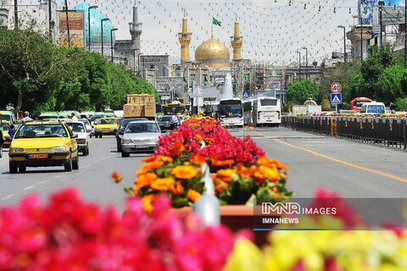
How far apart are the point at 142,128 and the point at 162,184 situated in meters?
28.4

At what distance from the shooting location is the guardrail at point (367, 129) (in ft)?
116

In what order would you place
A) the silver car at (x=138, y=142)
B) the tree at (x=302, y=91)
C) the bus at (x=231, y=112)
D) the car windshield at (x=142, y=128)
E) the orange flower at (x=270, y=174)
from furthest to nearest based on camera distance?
the tree at (x=302, y=91)
the bus at (x=231, y=112)
the car windshield at (x=142, y=128)
the silver car at (x=138, y=142)
the orange flower at (x=270, y=174)

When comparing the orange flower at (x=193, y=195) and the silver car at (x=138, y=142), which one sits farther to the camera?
the silver car at (x=138, y=142)

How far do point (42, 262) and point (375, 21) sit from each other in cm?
16062

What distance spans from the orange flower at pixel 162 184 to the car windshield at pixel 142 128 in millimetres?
27812

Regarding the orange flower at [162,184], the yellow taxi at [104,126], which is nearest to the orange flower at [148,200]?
the orange flower at [162,184]

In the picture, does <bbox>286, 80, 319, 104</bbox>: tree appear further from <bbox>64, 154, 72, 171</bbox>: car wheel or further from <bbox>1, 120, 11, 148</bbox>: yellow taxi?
<bbox>64, 154, 72, 171</bbox>: car wheel

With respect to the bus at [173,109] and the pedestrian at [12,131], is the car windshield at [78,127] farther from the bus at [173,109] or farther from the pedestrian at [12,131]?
the bus at [173,109]

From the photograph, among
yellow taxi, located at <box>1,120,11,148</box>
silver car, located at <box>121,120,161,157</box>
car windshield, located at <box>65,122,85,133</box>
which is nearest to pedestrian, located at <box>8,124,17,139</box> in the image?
yellow taxi, located at <box>1,120,11,148</box>

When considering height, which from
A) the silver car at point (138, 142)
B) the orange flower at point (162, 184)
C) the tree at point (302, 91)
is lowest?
the silver car at point (138, 142)

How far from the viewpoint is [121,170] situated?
2542 cm

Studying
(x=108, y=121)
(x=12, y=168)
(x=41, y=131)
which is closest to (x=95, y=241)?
(x=12, y=168)

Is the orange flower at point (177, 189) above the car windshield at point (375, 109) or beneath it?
beneath

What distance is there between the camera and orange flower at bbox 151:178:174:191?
7289mm
